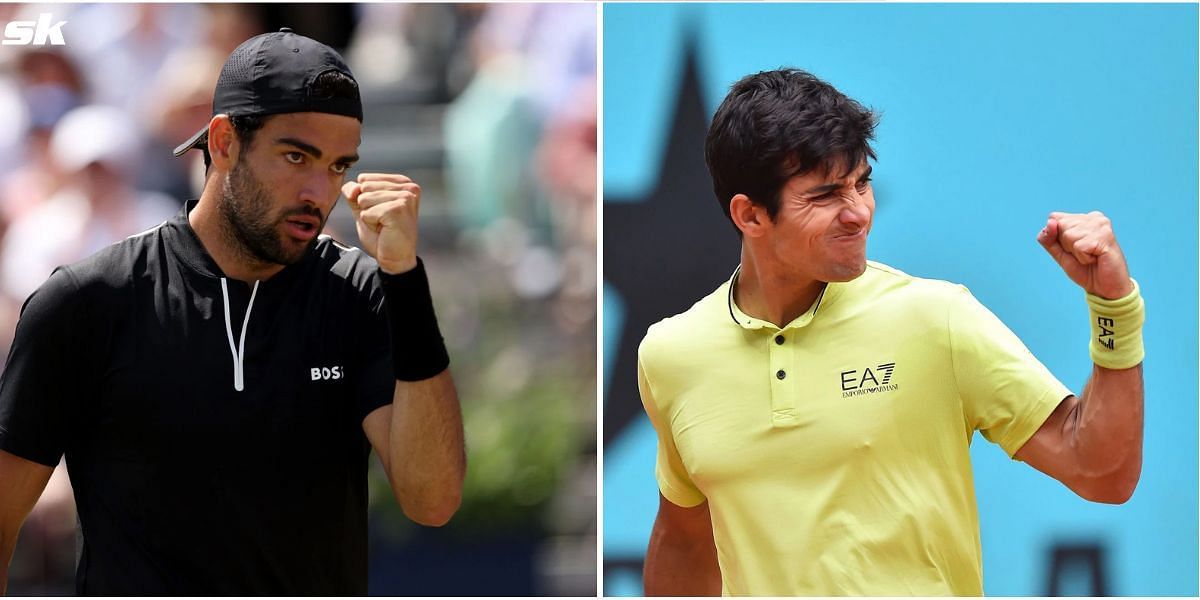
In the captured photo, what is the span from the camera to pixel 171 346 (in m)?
2.69

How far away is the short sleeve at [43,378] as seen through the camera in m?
2.62

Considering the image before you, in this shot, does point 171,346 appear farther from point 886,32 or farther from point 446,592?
point 886,32

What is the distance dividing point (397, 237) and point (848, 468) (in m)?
0.94

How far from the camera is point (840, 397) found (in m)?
2.57

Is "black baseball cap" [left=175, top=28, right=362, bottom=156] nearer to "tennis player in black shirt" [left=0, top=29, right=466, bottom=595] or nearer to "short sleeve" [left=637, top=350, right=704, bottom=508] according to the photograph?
"tennis player in black shirt" [left=0, top=29, right=466, bottom=595]

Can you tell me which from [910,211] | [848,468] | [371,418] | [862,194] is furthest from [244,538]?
[910,211]

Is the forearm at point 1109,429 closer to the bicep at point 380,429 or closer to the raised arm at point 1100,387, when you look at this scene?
the raised arm at point 1100,387

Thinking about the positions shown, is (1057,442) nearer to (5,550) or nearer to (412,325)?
(412,325)

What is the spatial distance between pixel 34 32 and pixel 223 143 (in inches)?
54.4

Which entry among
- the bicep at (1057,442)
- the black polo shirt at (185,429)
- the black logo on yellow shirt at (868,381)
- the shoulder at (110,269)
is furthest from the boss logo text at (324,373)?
the bicep at (1057,442)

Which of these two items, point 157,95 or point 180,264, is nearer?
point 180,264

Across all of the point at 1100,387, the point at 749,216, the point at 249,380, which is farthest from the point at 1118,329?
the point at 249,380

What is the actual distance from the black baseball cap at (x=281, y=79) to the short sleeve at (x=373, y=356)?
358 mm

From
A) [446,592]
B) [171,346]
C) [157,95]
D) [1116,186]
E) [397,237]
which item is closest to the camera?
[397,237]
